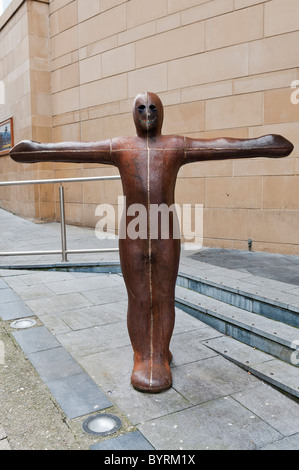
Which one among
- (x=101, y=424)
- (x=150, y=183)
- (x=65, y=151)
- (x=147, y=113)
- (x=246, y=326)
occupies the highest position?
(x=147, y=113)

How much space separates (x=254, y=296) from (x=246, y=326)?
44 centimetres

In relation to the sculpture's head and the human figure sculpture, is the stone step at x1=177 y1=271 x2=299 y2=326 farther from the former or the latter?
the sculpture's head

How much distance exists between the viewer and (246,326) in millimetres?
3191

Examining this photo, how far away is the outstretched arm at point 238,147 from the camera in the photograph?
8.17 ft

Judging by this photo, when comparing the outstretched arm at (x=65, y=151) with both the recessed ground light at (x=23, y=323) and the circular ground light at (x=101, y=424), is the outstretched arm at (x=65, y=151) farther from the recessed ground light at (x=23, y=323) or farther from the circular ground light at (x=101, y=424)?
the recessed ground light at (x=23, y=323)

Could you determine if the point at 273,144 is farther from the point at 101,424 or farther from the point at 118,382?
the point at 101,424

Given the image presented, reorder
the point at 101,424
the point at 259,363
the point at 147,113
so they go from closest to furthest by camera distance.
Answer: the point at 101,424
the point at 147,113
the point at 259,363

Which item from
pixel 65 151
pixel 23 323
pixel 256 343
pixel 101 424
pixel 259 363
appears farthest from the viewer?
pixel 23 323

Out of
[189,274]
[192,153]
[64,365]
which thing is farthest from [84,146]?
[189,274]

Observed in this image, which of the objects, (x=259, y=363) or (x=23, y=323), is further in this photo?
(x=23, y=323)

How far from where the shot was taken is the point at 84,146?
8.32 feet

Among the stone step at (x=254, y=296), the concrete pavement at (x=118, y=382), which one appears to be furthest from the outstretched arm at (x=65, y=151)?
the stone step at (x=254, y=296)

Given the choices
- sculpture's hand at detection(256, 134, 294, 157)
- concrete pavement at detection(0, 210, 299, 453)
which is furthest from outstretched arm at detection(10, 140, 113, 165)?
concrete pavement at detection(0, 210, 299, 453)

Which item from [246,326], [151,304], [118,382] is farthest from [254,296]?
[118,382]
